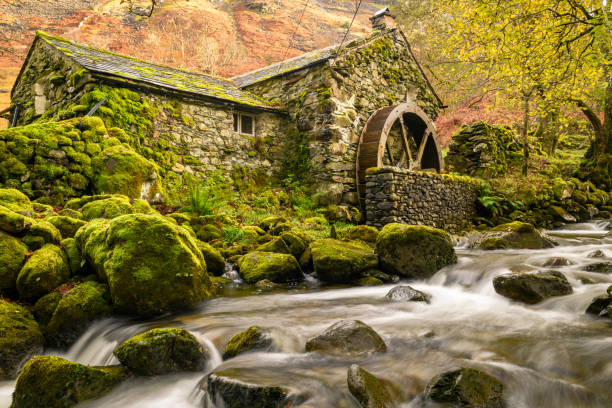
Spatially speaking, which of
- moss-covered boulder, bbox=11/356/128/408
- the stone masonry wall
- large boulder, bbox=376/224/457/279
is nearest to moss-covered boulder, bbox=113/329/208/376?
moss-covered boulder, bbox=11/356/128/408

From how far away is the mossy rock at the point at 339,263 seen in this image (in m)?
5.40

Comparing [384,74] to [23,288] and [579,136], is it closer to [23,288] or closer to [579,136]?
[23,288]

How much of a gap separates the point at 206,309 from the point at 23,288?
173cm

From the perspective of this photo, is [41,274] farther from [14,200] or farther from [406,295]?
[406,295]

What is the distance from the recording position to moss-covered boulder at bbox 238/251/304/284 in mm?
5215

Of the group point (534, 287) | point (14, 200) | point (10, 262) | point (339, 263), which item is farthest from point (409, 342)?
point (14, 200)

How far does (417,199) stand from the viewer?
8891 millimetres

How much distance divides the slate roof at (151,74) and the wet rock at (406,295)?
23.0 feet

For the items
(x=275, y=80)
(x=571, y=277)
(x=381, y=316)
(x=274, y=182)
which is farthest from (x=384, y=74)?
(x=381, y=316)

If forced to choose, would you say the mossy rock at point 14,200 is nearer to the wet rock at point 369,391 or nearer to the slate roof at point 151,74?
the slate roof at point 151,74

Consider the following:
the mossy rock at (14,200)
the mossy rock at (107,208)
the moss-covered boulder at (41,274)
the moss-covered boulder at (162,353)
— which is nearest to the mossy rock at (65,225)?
the mossy rock at (14,200)

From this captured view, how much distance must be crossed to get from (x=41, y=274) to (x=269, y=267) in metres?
2.74

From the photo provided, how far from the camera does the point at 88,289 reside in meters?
3.60

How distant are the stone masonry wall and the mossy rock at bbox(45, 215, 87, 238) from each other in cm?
602
